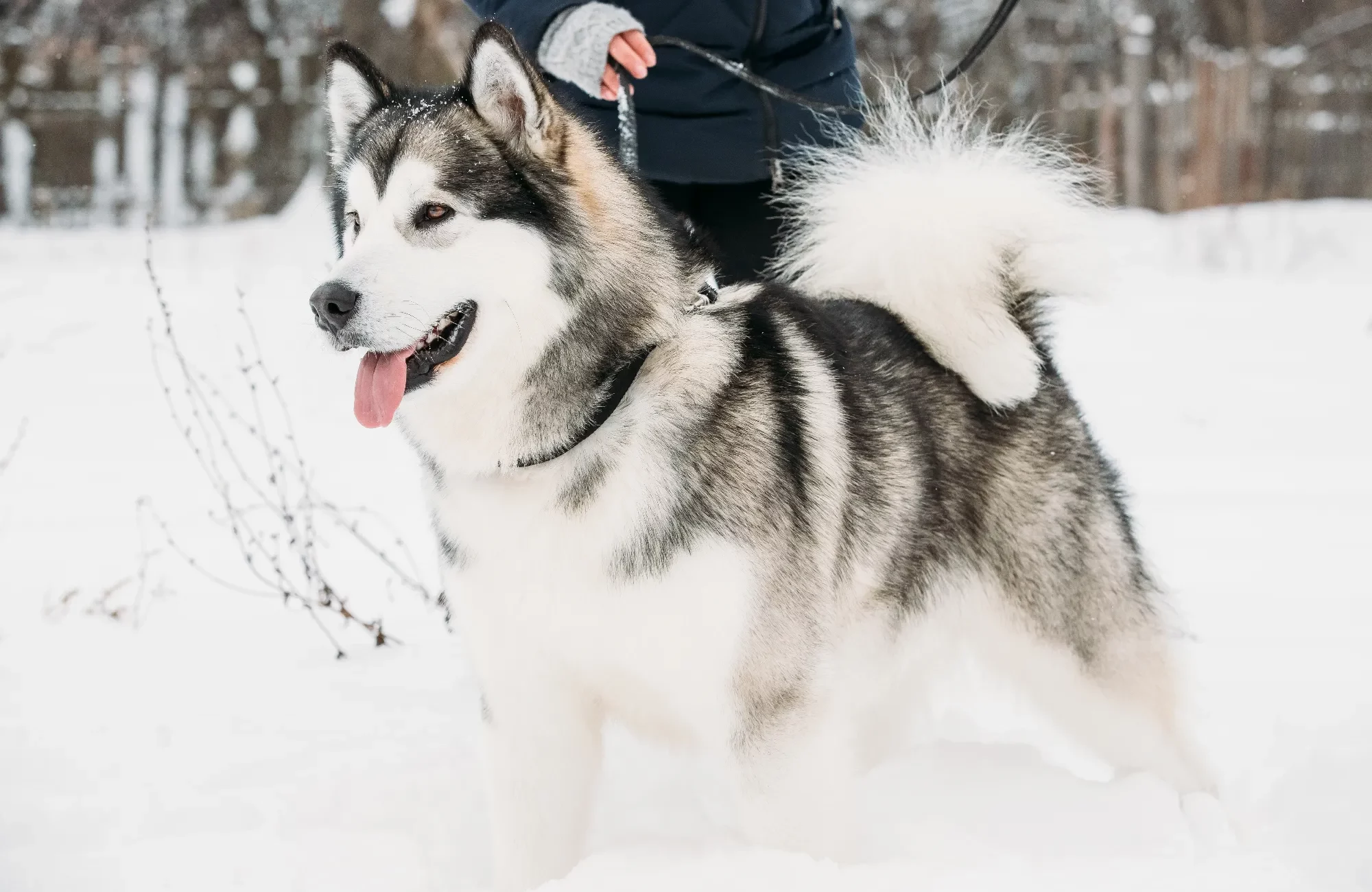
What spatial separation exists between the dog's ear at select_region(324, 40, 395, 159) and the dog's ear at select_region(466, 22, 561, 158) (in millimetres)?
272

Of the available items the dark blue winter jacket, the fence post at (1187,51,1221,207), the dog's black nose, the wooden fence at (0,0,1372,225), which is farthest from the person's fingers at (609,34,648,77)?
the fence post at (1187,51,1221,207)

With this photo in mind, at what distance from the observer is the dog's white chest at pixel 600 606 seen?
1.73 m

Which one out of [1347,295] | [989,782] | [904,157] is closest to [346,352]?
[904,157]

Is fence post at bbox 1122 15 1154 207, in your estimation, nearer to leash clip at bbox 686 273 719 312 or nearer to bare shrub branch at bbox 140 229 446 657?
bare shrub branch at bbox 140 229 446 657

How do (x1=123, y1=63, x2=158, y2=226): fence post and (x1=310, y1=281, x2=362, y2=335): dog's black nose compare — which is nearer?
(x1=310, y1=281, x2=362, y2=335): dog's black nose

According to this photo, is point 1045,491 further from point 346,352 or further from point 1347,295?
point 1347,295

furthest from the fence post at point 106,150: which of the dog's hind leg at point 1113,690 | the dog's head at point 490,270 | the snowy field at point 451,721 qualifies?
the dog's hind leg at point 1113,690

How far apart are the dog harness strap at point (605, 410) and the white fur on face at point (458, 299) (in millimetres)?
53

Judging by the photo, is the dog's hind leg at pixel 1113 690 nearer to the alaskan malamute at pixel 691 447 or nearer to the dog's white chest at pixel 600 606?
the alaskan malamute at pixel 691 447

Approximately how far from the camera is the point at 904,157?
2324mm

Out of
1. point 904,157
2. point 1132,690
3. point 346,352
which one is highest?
point 904,157

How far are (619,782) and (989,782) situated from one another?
0.79 m

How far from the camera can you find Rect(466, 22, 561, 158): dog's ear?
1.78 m

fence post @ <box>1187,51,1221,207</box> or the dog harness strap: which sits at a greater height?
fence post @ <box>1187,51,1221,207</box>
